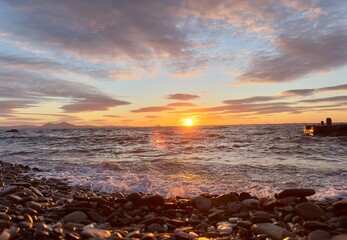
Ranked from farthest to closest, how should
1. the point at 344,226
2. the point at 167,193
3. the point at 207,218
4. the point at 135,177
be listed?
the point at 135,177 → the point at 167,193 → the point at 207,218 → the point at 344,226

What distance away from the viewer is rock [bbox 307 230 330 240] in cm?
425

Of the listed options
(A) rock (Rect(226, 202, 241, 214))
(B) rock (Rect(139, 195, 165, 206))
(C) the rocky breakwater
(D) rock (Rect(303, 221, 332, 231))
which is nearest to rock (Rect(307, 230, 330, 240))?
(C) the rocky breakwater

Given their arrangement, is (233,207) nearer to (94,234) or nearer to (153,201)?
(153,201)

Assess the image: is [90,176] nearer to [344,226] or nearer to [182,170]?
[182,170]

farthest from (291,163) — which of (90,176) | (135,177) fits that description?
(90,176)

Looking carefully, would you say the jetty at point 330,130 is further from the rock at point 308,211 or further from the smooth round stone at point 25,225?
the smooth round stone at point 25,225

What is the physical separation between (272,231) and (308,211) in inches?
52.2

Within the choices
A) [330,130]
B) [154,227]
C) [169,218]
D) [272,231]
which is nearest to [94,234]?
[154,227]

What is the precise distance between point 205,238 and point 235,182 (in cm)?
545

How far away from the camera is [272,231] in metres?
4.44

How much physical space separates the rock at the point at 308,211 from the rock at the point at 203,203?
173 cm

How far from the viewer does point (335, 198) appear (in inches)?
287

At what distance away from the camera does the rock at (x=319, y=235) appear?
13.9 feet

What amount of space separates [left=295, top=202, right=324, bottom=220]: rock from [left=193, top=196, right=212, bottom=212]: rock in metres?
1.73
